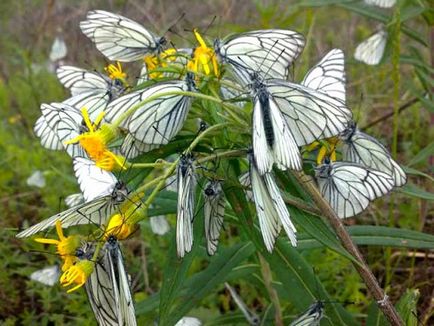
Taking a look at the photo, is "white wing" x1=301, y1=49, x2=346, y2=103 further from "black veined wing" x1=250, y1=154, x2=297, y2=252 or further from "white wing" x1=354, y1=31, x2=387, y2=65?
"white wing" x1=354, y1=31, x2=387, y2=65

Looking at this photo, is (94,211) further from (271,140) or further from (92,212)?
(271,140)

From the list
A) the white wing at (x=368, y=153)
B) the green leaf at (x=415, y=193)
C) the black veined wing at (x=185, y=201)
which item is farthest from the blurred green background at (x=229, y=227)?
the black veined wing at (x=185, y=201)

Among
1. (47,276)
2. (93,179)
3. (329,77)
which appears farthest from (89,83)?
(47,276)

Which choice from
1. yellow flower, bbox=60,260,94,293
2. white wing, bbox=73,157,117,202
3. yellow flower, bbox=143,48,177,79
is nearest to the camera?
yellow flower, bbox=60,260,94,293

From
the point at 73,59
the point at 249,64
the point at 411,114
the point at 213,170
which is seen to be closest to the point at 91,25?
the point at 249,64

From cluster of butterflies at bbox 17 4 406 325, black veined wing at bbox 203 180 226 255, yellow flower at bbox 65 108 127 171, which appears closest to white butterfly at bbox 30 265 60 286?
cluster of butterflies at bbox 17 4 406 325

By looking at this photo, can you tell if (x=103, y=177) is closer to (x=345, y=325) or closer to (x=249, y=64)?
(x=249, y=64)
